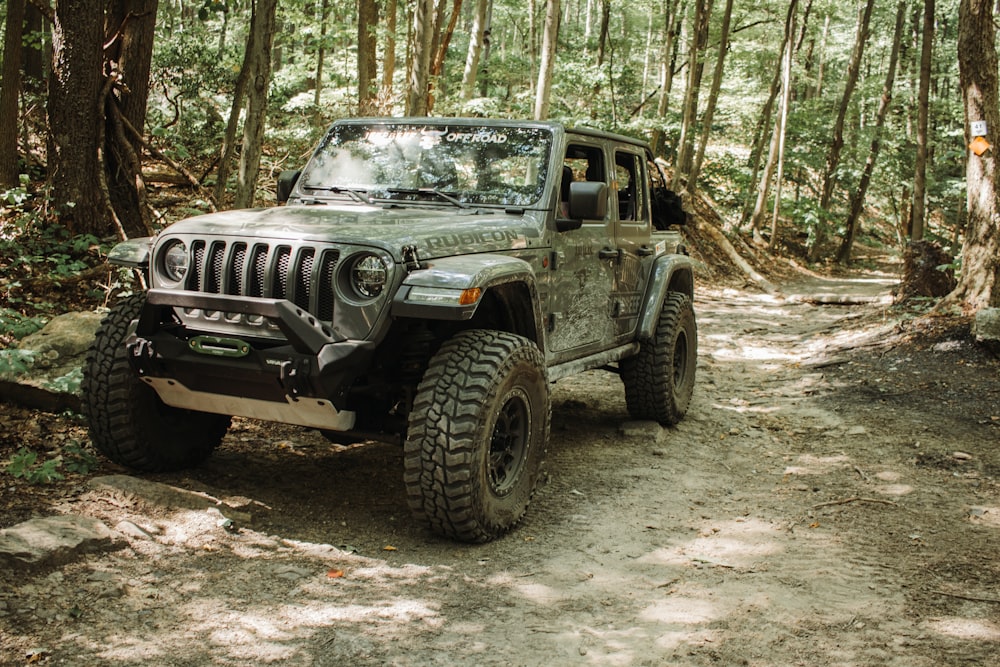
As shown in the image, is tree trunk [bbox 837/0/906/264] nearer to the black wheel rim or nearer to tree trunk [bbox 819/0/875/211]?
tree trunk [bbox 819/0/875/211]

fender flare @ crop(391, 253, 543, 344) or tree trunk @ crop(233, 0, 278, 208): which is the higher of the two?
tree trunk @ crop(233, 0, 278, 208)

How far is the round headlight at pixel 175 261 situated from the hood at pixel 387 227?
0.08 metres

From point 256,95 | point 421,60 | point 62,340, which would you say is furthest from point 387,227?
point 421,60

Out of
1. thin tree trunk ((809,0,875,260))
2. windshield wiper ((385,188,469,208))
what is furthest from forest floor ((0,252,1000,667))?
thin tree trunk ((809,0,875,260))

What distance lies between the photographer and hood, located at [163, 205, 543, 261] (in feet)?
13.6

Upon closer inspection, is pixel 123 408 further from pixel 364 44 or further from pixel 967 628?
pixel 364 44

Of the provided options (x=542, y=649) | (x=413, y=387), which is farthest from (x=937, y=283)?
(x=542, y=649)

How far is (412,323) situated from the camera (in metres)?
4.45

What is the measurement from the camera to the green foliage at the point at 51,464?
4.50 metres

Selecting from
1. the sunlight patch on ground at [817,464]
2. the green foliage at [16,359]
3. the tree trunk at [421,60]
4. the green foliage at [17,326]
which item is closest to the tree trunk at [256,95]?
the green foliage at [17,326]

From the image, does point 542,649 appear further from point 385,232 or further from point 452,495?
point 385,232

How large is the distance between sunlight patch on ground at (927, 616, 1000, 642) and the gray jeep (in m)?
2.02

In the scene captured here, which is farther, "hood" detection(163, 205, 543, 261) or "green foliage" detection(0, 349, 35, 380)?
"green foliage" detection(0, 349, 35, 380)

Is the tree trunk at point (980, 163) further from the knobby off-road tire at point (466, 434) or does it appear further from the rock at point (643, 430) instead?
the knobby off-road tire at point (466, 434)
